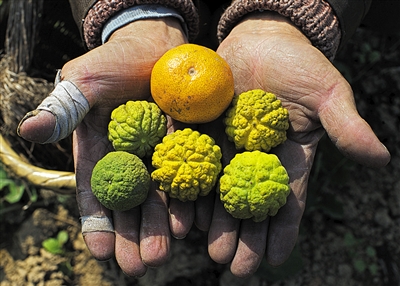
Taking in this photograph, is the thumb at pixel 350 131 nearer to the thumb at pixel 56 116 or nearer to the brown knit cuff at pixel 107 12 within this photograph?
the brown knit cuff at pixel 107 12

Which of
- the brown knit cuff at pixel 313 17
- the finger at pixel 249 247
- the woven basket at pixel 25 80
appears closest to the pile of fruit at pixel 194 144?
the finger at pixel 249 247

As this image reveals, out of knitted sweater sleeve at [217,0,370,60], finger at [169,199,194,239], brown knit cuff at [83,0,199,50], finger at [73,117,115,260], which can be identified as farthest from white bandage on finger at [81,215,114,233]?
knitted sweater sleeve at [217,0,370,60]

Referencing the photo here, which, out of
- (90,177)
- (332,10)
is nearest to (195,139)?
(90,177)

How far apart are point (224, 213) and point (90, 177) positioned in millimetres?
908

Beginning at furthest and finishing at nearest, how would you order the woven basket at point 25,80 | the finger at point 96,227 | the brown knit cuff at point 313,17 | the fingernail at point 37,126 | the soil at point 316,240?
the soil at point 316,240 < the woven basket at point 25,80 < the brown knit cuff at point 313,17 < the finger at point 96,227 < the fingernail at point 37,126

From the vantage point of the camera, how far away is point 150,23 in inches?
134

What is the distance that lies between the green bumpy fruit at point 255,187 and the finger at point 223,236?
0.62 feet

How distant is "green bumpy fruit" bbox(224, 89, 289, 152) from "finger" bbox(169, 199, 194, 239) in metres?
0.54

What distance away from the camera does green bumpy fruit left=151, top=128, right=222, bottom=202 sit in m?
2.79

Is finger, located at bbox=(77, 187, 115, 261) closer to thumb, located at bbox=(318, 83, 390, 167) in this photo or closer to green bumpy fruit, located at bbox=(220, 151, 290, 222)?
green bumpy fruit, located at bbox=(220, 151, 290, 222)

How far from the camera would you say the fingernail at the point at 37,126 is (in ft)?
8.33

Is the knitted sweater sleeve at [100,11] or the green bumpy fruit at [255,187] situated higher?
the knitted sweater sleeve at [100,11]

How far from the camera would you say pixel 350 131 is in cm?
263

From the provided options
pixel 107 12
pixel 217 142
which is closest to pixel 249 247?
pixel 217 142
